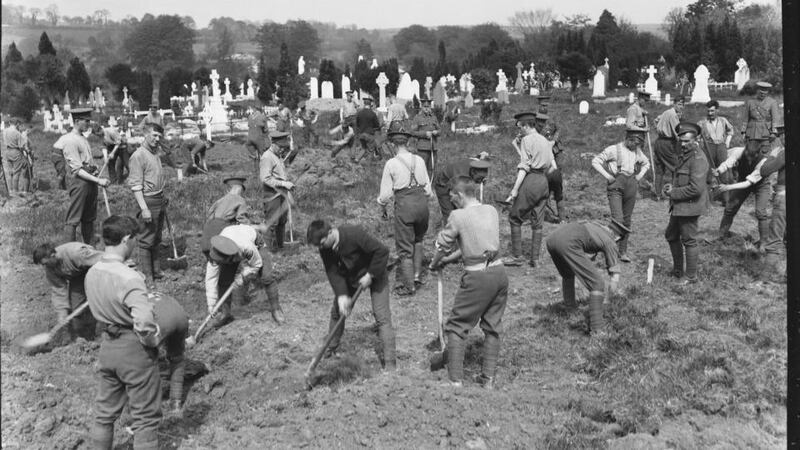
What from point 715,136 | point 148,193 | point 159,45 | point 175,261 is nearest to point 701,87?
point 715,136

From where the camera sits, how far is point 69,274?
7520 millimetres

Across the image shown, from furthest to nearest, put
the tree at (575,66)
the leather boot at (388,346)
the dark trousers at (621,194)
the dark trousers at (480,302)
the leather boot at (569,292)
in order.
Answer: the tree at (575,66) < the dark trousers at (621,194) < the leather boot at (569,292) < the leather boot at (388,346) < the dark trousers at (480,302)

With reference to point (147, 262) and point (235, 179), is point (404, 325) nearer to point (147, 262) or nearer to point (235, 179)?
point (235, 179)

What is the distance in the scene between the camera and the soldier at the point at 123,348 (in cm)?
506

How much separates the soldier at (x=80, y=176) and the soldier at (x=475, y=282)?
562cm

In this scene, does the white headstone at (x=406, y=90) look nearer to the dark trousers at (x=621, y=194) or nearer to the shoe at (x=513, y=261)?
the shoe at (x=513, y=261)

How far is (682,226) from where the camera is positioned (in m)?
9.10

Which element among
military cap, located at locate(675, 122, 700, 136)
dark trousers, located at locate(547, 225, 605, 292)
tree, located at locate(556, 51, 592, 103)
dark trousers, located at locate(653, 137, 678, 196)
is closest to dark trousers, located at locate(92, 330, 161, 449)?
dark trousers, located at locate(547, 225, 605, 292)

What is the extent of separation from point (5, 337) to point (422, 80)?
46015 mm

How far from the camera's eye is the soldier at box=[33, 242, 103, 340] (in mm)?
7422

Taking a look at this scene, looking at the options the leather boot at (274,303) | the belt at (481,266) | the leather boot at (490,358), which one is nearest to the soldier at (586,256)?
the belt at (481,266)

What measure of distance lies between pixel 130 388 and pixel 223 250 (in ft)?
9.05

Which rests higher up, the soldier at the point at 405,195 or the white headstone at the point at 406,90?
the white headstone at the point at 406,90

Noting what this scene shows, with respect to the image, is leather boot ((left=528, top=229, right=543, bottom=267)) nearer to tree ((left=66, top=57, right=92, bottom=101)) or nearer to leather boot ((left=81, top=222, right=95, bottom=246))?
leather boot ((left=81, top=222, right=95, bottom=246))
